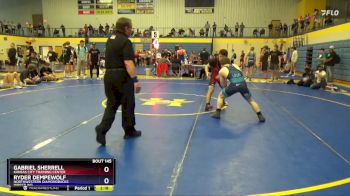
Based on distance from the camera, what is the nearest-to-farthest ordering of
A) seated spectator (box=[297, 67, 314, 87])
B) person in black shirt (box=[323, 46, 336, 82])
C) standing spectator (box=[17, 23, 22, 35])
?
seated spectator (box=[297, 67, 314, 87]), person in black shirt (box=[323, 46, 336, 82]), standing spectator (box=[17, 23, 22, 35])

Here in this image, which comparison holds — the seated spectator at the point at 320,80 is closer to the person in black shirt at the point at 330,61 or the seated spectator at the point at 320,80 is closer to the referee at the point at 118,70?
the person in black shirt at the point at 330,61

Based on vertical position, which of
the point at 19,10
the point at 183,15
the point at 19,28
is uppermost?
the point at 19,10

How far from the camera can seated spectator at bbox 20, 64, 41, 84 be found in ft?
45.5

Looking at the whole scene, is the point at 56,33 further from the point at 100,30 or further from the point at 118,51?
the point at 118,51

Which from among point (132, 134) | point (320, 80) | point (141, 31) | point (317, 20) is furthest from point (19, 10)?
point (132, 134)

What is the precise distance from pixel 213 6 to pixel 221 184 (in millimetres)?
33737

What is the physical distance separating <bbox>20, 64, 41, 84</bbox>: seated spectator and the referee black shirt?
10304 millimetres

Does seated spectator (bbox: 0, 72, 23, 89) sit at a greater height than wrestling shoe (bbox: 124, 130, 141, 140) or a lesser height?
greater

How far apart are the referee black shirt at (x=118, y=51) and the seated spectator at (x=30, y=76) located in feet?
33.8

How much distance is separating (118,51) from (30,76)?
1095 cm

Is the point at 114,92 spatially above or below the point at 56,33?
below

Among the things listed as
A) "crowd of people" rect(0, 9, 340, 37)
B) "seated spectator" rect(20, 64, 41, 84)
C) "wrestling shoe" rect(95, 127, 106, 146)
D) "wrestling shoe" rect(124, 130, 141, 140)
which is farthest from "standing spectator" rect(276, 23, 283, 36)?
"wrestling shoe" rect(95, 127, 106, 146)

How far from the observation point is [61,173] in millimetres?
2504

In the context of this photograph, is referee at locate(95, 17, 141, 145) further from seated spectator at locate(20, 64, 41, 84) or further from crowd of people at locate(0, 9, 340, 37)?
crowd of people at locate(0, 9, 340, 37)
